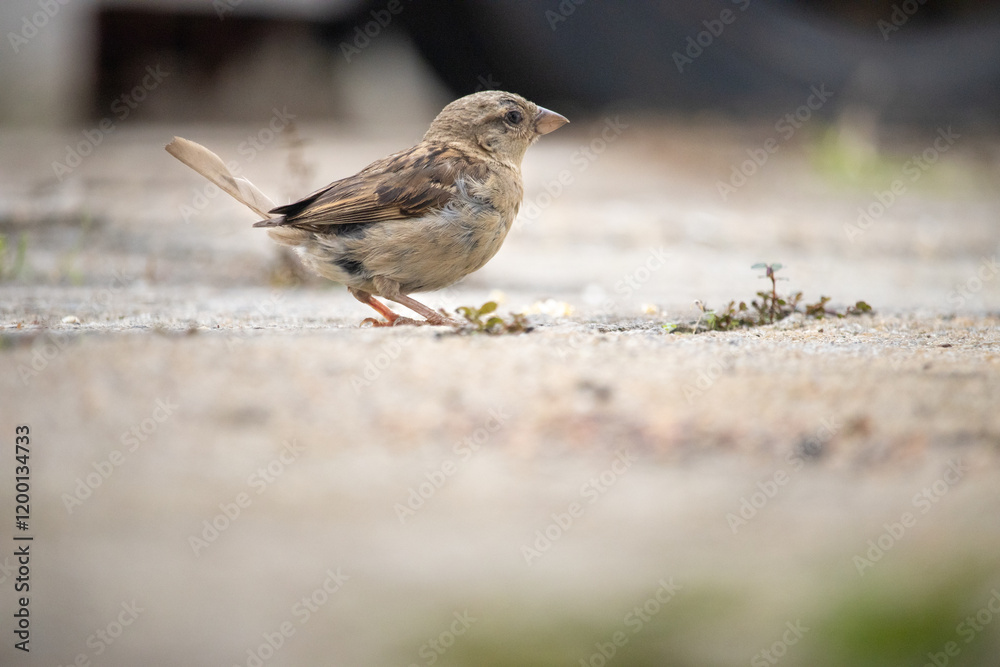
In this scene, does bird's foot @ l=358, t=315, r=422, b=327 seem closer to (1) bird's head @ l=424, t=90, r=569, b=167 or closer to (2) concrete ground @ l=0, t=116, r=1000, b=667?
(2) concrete ground @ l=0, t=116, r=1000, b=667

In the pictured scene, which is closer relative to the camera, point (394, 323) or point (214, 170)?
point (394, 323)

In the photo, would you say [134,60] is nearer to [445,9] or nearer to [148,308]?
[445,9]

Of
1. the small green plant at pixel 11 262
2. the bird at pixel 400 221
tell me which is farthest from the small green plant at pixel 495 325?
the small green plant at pixel 11 262

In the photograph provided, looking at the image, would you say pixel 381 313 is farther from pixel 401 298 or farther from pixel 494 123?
pixel 494 123

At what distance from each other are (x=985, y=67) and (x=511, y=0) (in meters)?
5.36

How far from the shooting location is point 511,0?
11.5 m

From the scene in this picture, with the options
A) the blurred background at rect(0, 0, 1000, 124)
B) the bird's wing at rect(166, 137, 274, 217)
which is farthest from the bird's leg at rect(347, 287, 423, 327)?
the blurred background at rect(0, 0, 1000, 124)

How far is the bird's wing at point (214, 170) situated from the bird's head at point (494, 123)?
963mm

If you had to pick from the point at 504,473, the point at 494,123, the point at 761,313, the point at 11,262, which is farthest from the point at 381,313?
the point at 11,262

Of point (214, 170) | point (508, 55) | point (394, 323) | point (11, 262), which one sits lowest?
point (11, 262)

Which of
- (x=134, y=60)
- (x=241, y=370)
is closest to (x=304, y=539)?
(x=241, y=370)

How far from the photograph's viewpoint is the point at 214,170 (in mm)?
4742

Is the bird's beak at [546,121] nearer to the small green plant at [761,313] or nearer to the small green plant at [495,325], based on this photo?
the small green plant at [761,313]

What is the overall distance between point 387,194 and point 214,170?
88 cm
